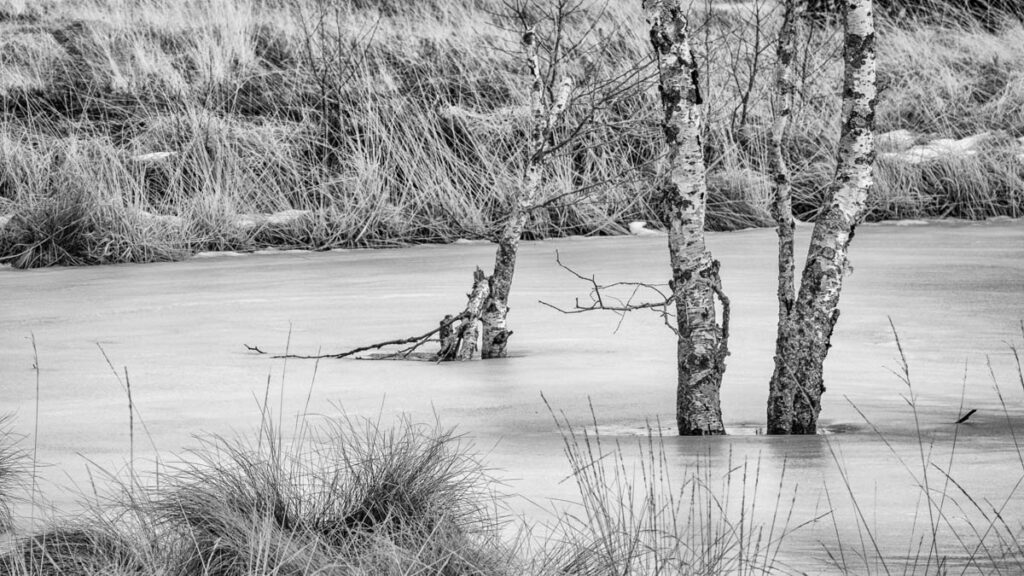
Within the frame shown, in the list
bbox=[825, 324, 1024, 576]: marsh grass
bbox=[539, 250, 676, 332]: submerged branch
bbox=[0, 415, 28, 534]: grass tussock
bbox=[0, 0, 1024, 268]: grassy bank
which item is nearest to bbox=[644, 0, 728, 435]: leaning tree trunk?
bbox=[539, 250, 676, 332]: submerged branch

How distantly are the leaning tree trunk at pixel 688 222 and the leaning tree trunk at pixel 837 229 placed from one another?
0.91 ft

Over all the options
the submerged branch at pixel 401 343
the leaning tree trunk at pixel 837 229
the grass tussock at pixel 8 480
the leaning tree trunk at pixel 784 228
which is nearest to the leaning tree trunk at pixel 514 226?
the submerged branch at pixel 401 343

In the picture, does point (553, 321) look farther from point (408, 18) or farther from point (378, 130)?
point (408, 18)

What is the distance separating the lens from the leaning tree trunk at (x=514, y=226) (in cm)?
669

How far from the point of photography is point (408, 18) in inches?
754

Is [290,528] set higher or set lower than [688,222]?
lower

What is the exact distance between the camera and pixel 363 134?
14.0m

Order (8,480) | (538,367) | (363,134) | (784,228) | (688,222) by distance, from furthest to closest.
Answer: (363,134), (538,367), (784,228), (688,222), (8,480)

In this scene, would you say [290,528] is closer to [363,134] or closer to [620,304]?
[620,304]

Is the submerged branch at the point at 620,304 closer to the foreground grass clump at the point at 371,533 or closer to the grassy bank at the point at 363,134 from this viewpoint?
the foreground grass clump at the point at 371,533

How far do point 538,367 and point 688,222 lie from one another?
1940 mm

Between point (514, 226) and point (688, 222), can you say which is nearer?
point (688, 222)

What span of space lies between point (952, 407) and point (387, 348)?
9.63ft

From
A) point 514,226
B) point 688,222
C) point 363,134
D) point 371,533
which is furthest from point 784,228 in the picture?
point 363,134
